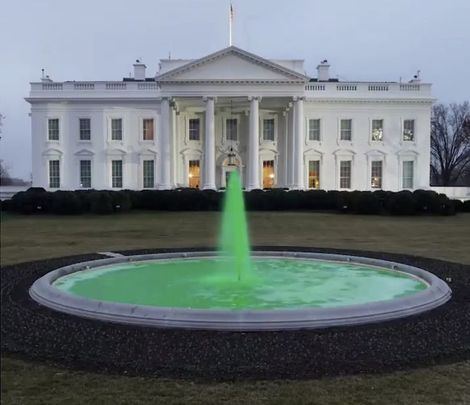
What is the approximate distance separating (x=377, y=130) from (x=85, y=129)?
27.9 metres

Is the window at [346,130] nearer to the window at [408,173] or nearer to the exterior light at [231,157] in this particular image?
the window at [408,173]

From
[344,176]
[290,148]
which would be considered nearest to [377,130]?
[344,176]

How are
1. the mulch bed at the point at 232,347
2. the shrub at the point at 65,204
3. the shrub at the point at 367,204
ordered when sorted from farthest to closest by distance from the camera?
the shrub at the point at 367,204 < the shrub at the point at 65,204 < the mulch bed at the point at 232,347

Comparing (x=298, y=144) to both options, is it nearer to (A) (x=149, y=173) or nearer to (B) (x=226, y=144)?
(B) (x=226, y=144)

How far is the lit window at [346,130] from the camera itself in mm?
50438

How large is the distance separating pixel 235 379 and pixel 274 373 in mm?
437

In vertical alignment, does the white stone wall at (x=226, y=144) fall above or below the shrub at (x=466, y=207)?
above

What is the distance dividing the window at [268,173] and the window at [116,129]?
14.1 m

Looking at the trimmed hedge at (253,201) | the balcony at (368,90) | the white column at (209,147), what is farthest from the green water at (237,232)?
the balcony at (368,90)

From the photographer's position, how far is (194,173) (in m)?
50.6

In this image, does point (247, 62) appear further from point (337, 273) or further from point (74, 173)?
point (337, 273)

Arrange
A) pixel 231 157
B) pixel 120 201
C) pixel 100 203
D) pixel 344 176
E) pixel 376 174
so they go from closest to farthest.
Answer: pixel 100 203 → pixel 120 201 → pixel 231 157 → pixel 344 176 → pixel 376 174

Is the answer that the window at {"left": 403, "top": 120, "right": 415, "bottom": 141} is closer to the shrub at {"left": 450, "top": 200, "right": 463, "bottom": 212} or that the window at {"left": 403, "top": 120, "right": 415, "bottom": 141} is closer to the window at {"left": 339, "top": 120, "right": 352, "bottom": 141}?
the window at {"left": 339, "top": 120, "right": 352, "bottom": 141}

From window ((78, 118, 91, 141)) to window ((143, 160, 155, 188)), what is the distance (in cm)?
598
